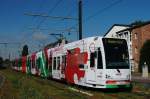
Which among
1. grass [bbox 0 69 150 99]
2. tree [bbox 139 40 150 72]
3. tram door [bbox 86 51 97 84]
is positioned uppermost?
tree [bbox 139 40 150 72]

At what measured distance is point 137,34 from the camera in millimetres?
69125

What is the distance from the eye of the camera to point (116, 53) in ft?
64.2

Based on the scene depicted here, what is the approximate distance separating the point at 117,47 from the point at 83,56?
244 cm

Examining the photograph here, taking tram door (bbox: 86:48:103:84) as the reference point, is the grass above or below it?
below

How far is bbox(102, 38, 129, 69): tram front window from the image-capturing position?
63.2 feet

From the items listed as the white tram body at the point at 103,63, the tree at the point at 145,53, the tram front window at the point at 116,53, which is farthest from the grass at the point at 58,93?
the tree at the point at 145,53

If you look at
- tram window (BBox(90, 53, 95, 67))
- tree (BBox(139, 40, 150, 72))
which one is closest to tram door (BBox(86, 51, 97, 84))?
tram window (BBox(90, 53, 95, 67))

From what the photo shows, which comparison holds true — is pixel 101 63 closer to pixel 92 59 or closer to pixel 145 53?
pixel 92 59

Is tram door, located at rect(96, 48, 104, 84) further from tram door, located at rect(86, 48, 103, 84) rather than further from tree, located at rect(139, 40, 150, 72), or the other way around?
tree, located at rect(139, 40, 150, 72)

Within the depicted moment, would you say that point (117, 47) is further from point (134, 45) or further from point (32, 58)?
point (134, 45)

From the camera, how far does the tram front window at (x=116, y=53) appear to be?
19266mm

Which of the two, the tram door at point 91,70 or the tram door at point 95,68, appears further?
the tram door at point 91,70

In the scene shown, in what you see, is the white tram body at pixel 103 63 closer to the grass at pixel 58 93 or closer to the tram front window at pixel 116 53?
the tram front window at pixel 116 53

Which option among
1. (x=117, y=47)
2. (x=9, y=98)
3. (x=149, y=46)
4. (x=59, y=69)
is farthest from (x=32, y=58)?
(x=9, y=98)
